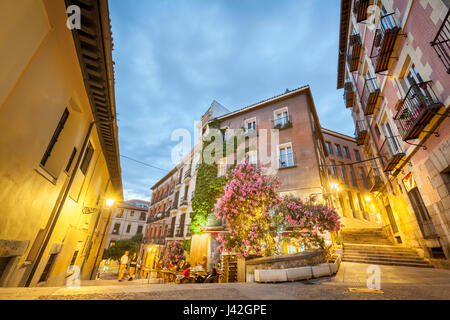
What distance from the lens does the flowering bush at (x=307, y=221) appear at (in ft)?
22.7

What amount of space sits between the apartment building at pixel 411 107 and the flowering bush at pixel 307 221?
3.61 metres

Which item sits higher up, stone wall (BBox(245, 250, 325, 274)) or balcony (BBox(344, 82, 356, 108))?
balcony (BBox(344, 82, 356, 108))

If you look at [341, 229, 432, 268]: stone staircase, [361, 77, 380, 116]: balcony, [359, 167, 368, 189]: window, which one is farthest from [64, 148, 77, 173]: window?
[359, 167, 368, 189]: window

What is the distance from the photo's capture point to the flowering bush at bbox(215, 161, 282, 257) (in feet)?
20.6

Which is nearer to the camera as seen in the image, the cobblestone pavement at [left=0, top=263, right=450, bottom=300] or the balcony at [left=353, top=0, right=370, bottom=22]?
the cobblestone pavement at [left=0, top=263, right=450, bottom=300]

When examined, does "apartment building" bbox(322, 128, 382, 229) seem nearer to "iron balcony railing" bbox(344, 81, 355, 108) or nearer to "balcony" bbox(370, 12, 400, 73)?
"iron balcony railing" bbox(344, 81, 355, 108)

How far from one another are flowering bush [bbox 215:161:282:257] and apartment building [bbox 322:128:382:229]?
1379 cm

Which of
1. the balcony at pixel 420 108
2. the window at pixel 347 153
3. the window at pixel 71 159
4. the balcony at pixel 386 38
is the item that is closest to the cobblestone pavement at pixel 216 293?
the window at pixel 71 159

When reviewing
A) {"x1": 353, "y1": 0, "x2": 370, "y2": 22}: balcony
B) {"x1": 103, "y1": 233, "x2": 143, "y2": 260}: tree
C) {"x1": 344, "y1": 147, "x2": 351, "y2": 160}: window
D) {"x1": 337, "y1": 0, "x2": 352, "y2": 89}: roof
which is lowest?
{"x1": 103, "y1": 233, "x2": 143, "y2": 260}: tree

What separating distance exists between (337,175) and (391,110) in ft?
46.9

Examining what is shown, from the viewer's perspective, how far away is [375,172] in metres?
13.0
